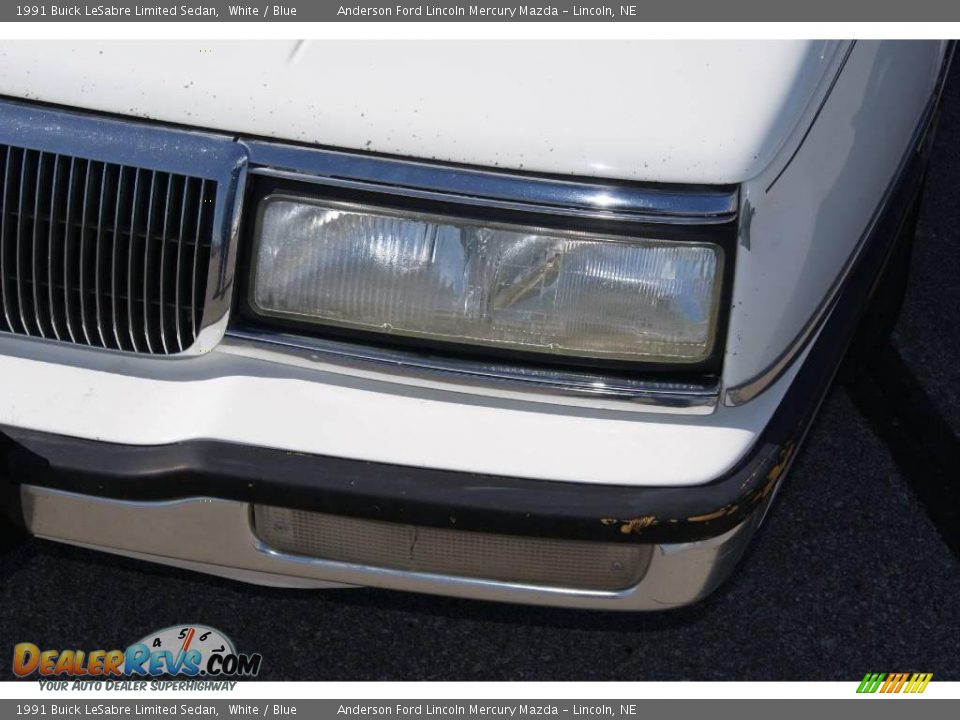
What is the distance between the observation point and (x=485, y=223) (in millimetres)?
1777

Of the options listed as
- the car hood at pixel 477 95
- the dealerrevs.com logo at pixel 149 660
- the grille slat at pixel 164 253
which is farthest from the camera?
the dealerrevs.com logo at pixel 149 660

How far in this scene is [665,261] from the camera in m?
1.78

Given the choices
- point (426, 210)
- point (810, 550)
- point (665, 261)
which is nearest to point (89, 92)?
point (426, 210)

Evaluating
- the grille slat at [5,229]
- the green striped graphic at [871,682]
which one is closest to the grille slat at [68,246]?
the grille slat at [5,229]

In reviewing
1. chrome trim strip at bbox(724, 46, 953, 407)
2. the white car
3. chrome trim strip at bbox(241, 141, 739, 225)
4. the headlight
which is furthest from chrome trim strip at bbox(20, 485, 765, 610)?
chrome trim strip at bbox(241, 141, 739, 225)

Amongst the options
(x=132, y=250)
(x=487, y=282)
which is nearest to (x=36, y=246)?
(x=132, y=250)

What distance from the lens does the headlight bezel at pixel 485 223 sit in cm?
175

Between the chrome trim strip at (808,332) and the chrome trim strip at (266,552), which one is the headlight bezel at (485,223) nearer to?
the chrome trim strip at (808,332)

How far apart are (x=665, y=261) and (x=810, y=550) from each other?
3.68 feet

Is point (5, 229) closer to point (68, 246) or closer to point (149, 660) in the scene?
point (68, 246)

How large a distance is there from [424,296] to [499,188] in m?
0.21

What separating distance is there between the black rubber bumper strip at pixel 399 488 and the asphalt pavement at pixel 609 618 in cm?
47
